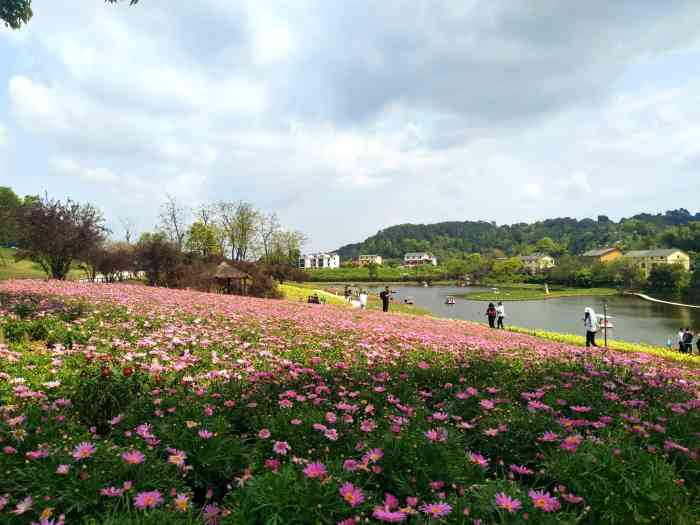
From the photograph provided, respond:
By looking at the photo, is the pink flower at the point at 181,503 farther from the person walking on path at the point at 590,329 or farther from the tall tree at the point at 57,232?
the tall tree at the point at 57,232

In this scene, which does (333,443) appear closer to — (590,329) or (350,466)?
(350,466)

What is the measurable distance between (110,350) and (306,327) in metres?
4.67

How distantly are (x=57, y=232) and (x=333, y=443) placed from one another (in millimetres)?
27322

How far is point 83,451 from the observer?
8.98 ft

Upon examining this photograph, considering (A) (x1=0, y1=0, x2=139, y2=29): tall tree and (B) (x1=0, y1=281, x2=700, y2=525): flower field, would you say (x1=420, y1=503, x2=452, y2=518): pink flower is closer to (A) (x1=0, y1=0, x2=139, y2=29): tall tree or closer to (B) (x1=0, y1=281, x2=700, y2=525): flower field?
(B) (x1=0, y1=281, x2=700, y2=525): flower field

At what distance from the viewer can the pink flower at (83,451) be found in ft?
8.79

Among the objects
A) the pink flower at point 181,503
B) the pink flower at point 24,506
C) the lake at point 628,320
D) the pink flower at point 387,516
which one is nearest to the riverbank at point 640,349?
the lake at point 628,320

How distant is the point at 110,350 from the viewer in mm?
6578

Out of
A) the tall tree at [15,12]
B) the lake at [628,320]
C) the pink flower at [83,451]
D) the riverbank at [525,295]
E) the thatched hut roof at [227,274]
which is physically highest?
the tall tree at [15,12]

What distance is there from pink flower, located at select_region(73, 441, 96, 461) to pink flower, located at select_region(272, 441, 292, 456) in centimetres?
120

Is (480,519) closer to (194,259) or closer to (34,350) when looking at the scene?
(34,350)

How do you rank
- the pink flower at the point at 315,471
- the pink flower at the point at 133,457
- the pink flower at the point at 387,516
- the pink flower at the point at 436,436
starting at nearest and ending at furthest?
the pink flower at the point at 387,516, the pink flower at the point at 315,471, the pink flower at the point at 133,457, the pink flower at the point at 436,436

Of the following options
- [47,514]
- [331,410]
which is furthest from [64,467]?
[331,410]

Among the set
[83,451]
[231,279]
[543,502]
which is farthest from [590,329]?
[231,279]
